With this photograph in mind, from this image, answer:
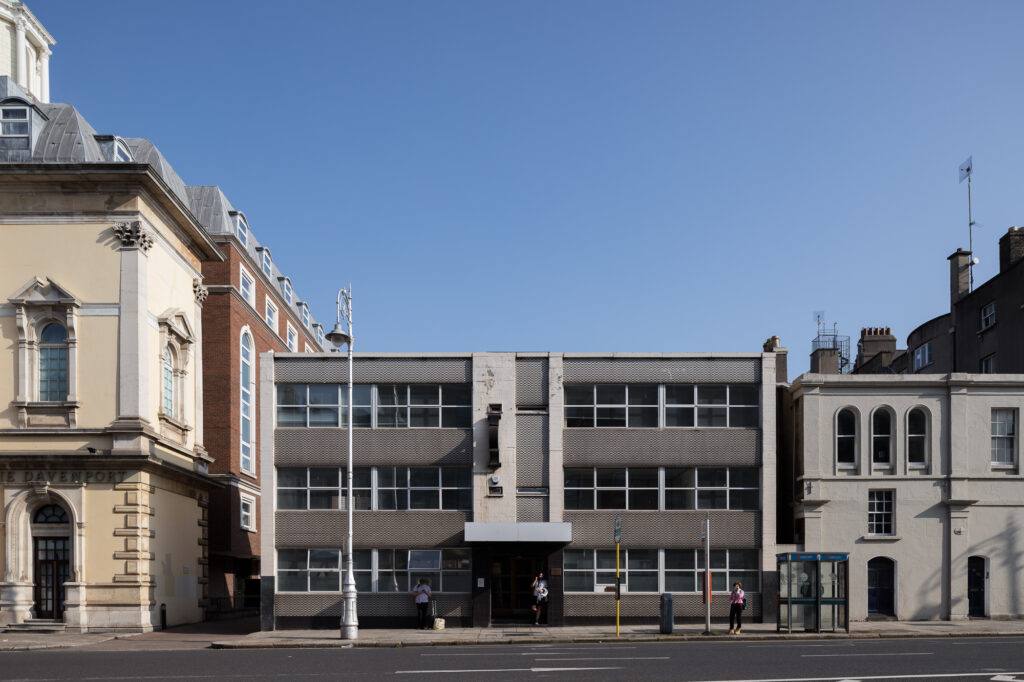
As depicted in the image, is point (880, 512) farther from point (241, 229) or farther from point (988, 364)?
point (241, 229)

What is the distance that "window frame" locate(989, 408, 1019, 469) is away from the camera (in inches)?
1340

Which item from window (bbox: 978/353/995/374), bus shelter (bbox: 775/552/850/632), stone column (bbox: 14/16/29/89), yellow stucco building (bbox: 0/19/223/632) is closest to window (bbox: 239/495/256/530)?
yellow stucco building (bbox: 0/19/223/632)

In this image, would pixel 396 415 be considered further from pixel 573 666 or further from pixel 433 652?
pixel 573 666

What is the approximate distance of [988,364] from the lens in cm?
4506

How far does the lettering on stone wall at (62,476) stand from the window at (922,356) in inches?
1580

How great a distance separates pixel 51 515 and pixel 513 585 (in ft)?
50.8

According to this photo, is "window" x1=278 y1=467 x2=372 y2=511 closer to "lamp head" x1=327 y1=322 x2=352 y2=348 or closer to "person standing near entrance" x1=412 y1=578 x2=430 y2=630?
"person standing near entrance" x1=412 y1=578 x2=430 y2=630

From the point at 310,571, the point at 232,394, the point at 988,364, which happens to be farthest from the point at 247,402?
the point at 988,364

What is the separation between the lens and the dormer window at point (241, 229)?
168 feet

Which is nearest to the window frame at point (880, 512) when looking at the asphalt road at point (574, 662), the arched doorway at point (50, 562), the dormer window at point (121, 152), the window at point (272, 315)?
the asphalt road at point (574, 662)

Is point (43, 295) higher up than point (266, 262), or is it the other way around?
point (266, 262)

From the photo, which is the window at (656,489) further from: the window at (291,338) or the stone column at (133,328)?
the window at (291,338)

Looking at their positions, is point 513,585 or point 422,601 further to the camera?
point 513,585

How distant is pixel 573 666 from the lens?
19312mm
